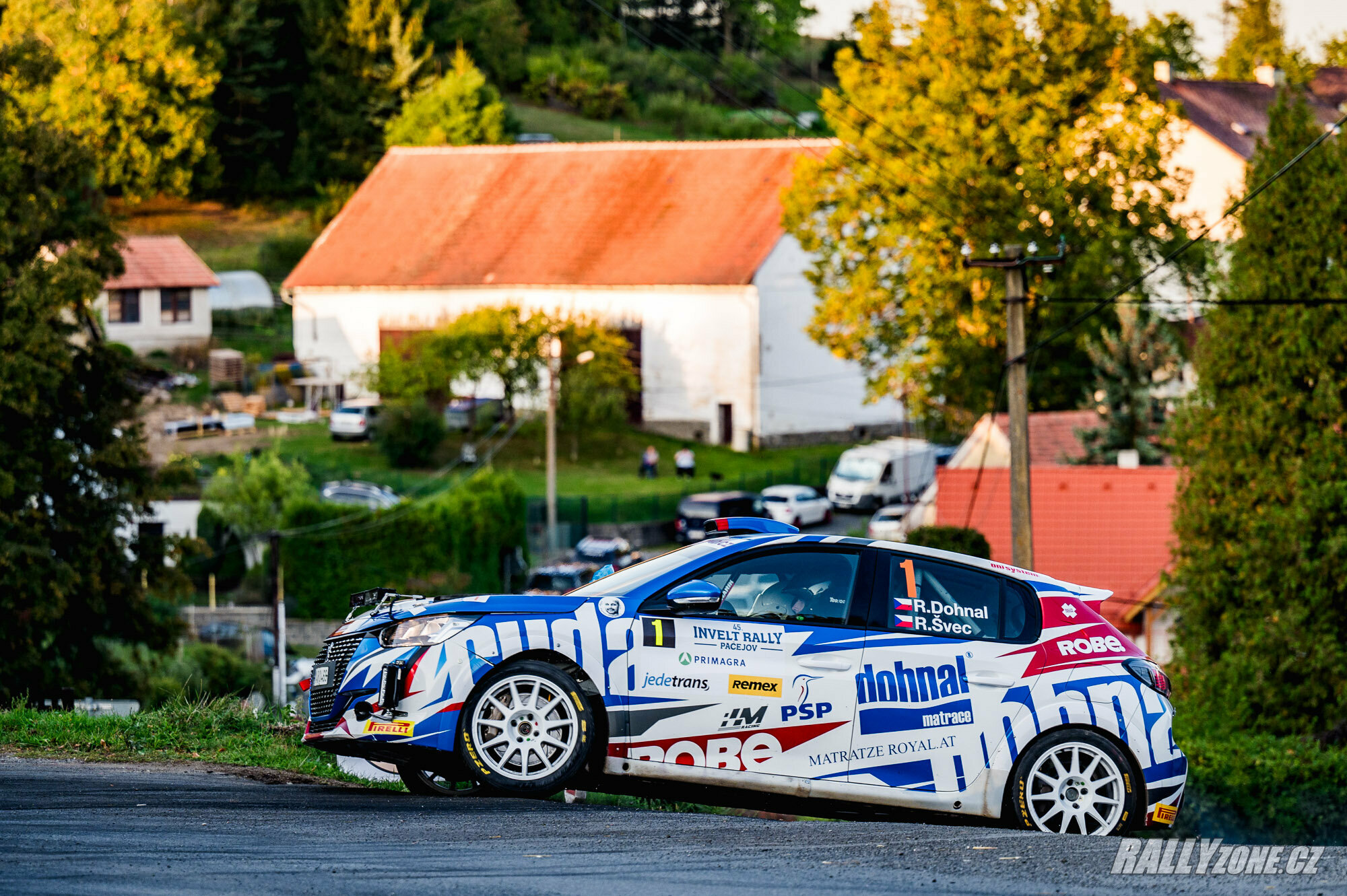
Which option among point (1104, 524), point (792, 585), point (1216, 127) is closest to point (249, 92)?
point (1216, 127)

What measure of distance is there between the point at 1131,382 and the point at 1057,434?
2388mm

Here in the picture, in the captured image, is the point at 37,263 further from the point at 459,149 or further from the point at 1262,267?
the point at 459,149

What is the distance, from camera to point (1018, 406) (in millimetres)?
26391

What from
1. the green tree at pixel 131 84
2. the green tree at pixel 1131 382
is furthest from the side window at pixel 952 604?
the green tree at pixel 131 84

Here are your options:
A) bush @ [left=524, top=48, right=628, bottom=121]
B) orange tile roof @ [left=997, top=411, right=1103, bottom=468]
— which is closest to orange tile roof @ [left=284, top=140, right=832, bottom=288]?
orange tile roof @ [left=997, top=411, right=1103, bottom=468]

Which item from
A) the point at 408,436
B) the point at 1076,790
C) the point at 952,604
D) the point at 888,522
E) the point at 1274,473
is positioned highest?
the point at 408,436

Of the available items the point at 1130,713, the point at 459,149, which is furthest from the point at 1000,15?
the point at 1130,713

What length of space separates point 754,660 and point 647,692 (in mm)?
584

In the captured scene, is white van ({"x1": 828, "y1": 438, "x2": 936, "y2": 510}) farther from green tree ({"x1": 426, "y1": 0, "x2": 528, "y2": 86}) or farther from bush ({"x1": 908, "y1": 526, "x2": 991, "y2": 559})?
green tree ({"x1": 426, "y1": 0, "x2": 528, "y2": 86})

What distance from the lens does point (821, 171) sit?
4897 centimetres

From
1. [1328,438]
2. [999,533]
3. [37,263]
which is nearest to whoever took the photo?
[1328,438]

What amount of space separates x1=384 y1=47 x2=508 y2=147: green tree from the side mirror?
255ft

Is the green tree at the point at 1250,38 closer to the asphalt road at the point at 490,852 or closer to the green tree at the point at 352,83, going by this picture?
the green tree at the point at 352,83

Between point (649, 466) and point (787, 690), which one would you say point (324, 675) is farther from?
point (649, 466)
